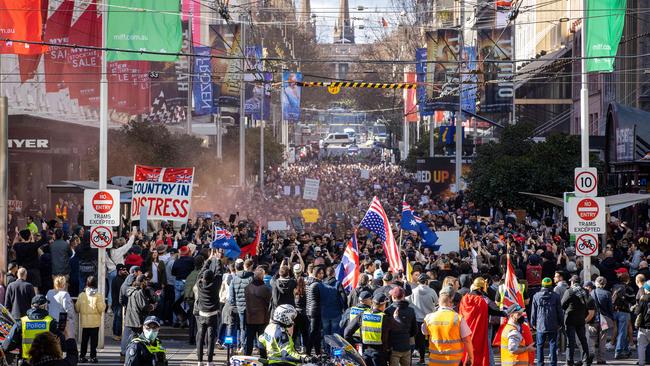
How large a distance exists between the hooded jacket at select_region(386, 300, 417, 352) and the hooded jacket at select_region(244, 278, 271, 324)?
9.79 feet

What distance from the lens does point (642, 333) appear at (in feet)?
55.9

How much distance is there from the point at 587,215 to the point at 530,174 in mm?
15739

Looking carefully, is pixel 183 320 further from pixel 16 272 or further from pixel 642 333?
pixel 642 333

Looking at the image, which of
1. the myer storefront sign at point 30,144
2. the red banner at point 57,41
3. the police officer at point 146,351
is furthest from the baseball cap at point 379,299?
the myer storefront sign at point 30,144

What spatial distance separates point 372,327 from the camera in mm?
13773

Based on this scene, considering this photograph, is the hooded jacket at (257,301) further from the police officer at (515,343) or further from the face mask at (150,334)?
the face mask at (150,334)

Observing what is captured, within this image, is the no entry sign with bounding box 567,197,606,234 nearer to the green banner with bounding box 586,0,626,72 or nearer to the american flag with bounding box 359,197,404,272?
the green banner with bounding box 586,0,626,72

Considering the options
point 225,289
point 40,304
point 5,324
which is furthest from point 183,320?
point 40,304

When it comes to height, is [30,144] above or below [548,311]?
above

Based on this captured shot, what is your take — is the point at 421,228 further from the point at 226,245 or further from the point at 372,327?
the point at 372,327

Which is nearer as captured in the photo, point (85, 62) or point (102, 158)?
point (102, 158)

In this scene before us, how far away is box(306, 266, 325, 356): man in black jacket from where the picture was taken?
17.3m

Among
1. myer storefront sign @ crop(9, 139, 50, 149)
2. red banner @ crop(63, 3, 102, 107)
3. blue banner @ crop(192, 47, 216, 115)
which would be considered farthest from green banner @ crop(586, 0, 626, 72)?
blue banner @ crop(192, 47, 216, 115)

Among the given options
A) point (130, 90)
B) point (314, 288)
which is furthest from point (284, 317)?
point (130, 90)
